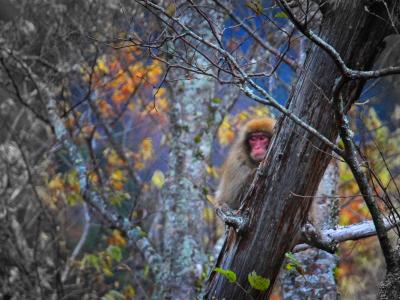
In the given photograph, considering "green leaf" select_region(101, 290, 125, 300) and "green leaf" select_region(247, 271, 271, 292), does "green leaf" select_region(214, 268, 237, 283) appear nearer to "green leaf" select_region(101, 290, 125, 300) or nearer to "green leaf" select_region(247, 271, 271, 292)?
"green leaf" select_region(247, 271, 271, 292)

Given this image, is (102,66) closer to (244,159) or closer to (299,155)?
(244,159)

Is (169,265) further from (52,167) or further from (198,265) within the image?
(52,167)

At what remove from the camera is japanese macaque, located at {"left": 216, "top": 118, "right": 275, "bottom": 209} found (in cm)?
520

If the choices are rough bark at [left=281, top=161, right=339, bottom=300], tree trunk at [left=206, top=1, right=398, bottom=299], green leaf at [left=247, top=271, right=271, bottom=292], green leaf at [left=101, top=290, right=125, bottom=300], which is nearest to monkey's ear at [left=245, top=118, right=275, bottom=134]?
rough bark at [left=281, top=161, right=339, bottom=300]

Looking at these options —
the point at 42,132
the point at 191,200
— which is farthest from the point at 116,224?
the point at 42,132

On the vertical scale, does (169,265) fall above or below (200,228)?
below

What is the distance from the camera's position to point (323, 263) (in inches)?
174

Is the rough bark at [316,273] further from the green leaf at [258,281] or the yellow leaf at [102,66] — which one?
the yellow leaf at [102,66]

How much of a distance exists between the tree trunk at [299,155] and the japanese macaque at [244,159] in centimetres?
230

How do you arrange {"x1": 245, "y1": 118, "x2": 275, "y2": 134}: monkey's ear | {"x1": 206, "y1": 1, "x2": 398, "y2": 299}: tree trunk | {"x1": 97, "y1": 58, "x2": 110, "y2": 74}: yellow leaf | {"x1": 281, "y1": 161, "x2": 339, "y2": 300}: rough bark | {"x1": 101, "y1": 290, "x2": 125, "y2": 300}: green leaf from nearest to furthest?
{"x1": 206, "y1": 1, "x2": 398, "y2": 299}: tree trunk
{"x1": 281, "y1": 161, "x2": 339, "y2": 300}: rough bark
{"x1": 245, "y1": 118, "x2": 275, "y2": 134}: monkey's ear
{"x1": 101, "y1": 290, "x2": 125, "y2": 300}: green leaf
{"x1": 97, "y1": 58, "x2": 110, "y2": 74}: yellow leaf

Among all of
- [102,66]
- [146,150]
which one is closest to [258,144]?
[102,66]

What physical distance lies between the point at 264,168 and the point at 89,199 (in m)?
3.12

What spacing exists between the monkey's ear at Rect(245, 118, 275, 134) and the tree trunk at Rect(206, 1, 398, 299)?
2.54 m

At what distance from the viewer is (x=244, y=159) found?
5.36 metres
